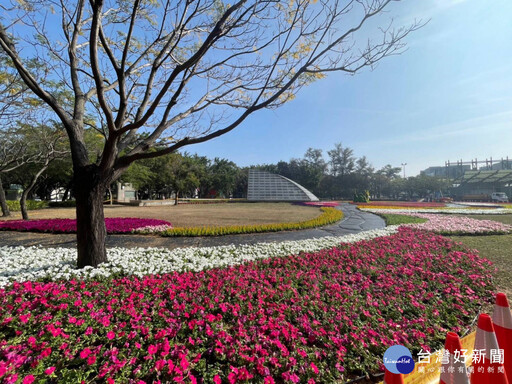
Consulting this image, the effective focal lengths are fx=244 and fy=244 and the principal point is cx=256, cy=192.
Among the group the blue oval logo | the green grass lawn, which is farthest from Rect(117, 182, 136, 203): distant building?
the blue oval logo

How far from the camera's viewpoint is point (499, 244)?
7.51 metres

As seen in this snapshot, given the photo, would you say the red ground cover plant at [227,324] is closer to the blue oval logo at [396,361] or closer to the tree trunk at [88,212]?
the blue oval logo at [396,361]

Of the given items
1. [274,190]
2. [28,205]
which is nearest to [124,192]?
[28,205]

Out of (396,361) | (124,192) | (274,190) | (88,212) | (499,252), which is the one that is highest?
(124,192)

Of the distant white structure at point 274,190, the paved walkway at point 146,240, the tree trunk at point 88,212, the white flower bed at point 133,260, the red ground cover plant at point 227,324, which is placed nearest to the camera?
the red ground cover plant at point 227,324

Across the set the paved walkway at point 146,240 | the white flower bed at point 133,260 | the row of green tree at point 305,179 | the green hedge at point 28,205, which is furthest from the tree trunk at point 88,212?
the row of green tree at point 305,179

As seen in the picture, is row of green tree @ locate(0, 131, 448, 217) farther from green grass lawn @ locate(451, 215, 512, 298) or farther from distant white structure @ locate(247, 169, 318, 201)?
green grass lawn @ locate(451, 215, 512, 298)

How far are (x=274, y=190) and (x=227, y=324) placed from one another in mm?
34486

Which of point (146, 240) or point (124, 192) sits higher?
point (124, 192)

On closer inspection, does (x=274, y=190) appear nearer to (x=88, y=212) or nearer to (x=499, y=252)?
(x=499, y=252)

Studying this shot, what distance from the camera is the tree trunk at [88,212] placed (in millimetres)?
4125

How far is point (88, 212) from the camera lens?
163 inches

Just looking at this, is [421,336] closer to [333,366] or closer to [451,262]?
[333,366]

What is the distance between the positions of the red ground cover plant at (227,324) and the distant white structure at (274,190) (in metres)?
30.9
